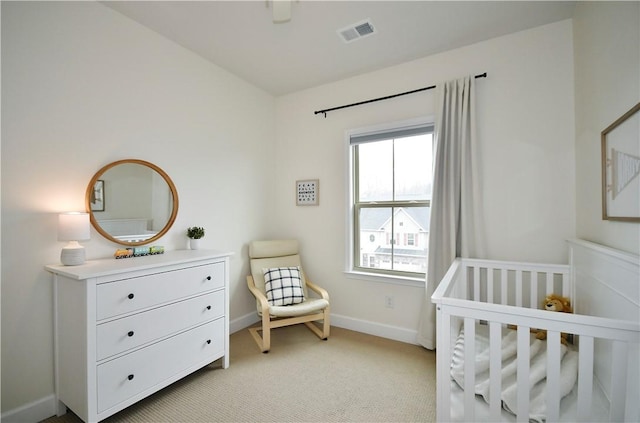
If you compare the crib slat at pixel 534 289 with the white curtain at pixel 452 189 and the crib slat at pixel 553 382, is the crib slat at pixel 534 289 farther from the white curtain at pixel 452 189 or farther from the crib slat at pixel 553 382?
the crib slat at pixel 553 382

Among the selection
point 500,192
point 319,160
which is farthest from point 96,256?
point 500,192

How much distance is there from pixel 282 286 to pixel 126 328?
139 centimetres

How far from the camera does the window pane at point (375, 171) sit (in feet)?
9.89

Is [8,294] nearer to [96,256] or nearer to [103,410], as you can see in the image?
[96,256]

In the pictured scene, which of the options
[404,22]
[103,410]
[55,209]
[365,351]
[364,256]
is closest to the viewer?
[103,410]

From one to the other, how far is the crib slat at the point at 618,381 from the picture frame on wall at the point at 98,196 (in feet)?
9.26

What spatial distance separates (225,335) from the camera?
2.34 metres

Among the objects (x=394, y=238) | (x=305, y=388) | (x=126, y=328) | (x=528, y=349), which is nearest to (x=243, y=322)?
(x=305, y=388)

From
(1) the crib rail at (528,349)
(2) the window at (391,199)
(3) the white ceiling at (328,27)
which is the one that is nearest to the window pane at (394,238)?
(2) the window at (391,199)

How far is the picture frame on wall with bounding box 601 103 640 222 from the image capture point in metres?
1.26

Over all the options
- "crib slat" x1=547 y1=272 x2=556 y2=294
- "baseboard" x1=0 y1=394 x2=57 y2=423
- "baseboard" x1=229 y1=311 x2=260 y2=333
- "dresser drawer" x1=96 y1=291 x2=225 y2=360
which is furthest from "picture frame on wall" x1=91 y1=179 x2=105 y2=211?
"crib slat" x1=547 y1=272 x2=556 y2=294

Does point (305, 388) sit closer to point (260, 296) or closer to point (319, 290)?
point (260, 296)

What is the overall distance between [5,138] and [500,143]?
3.34 metres

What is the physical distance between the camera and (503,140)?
7.86 feet
